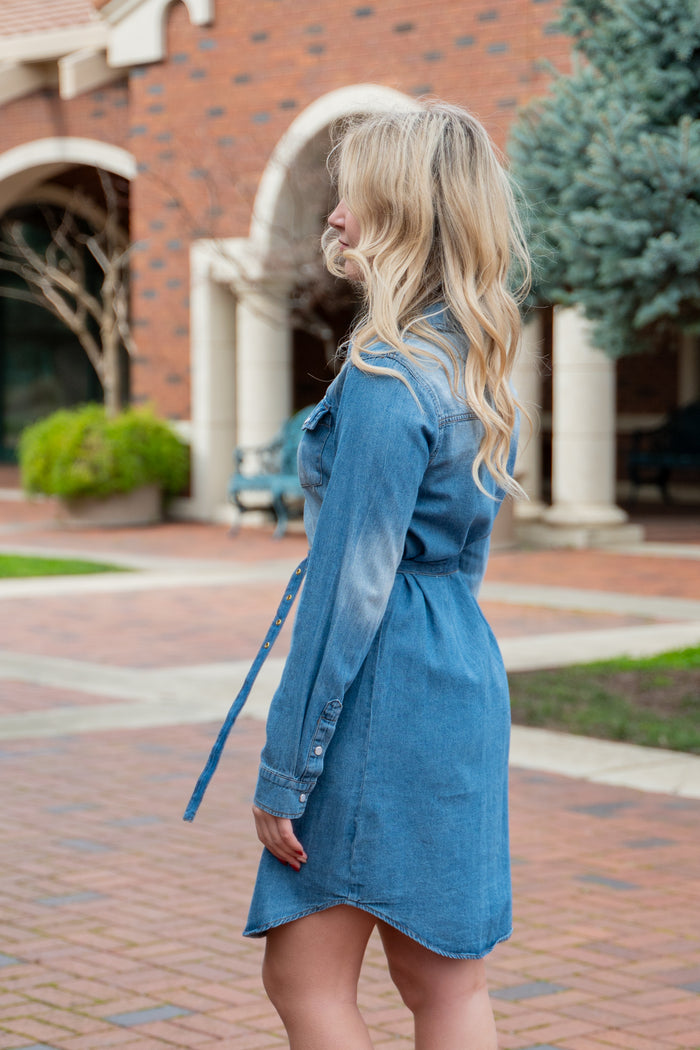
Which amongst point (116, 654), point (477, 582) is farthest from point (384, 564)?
point (116, 654)

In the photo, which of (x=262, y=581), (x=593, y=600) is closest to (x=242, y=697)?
(x=593, y=600)

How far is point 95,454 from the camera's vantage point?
1616 centimetres

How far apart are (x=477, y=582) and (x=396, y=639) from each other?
0.29 metres

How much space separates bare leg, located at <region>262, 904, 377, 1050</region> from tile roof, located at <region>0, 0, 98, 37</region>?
17734 millimetres

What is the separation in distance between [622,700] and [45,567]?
6.66m

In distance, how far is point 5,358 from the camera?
90.4 ft

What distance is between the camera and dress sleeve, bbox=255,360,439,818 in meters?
2.15

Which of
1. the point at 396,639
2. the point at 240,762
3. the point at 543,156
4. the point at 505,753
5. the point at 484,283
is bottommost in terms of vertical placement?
the point at 240,762

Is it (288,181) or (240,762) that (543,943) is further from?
(288,181)

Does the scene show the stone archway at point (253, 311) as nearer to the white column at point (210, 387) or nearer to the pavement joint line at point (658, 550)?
the white column at point (210, 387)

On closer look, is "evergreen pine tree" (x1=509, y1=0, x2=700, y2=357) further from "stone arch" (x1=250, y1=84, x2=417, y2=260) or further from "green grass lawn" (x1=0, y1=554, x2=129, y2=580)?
"stone arch" (x1=250, y1=84, x2=417, y2=260)

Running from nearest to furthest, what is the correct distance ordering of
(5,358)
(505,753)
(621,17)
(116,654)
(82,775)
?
(505,753)
(82,775)
(621,17)
(116,654)
(5,358)

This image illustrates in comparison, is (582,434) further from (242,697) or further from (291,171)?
(242,697)

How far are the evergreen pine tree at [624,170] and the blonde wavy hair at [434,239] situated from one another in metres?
4.05
